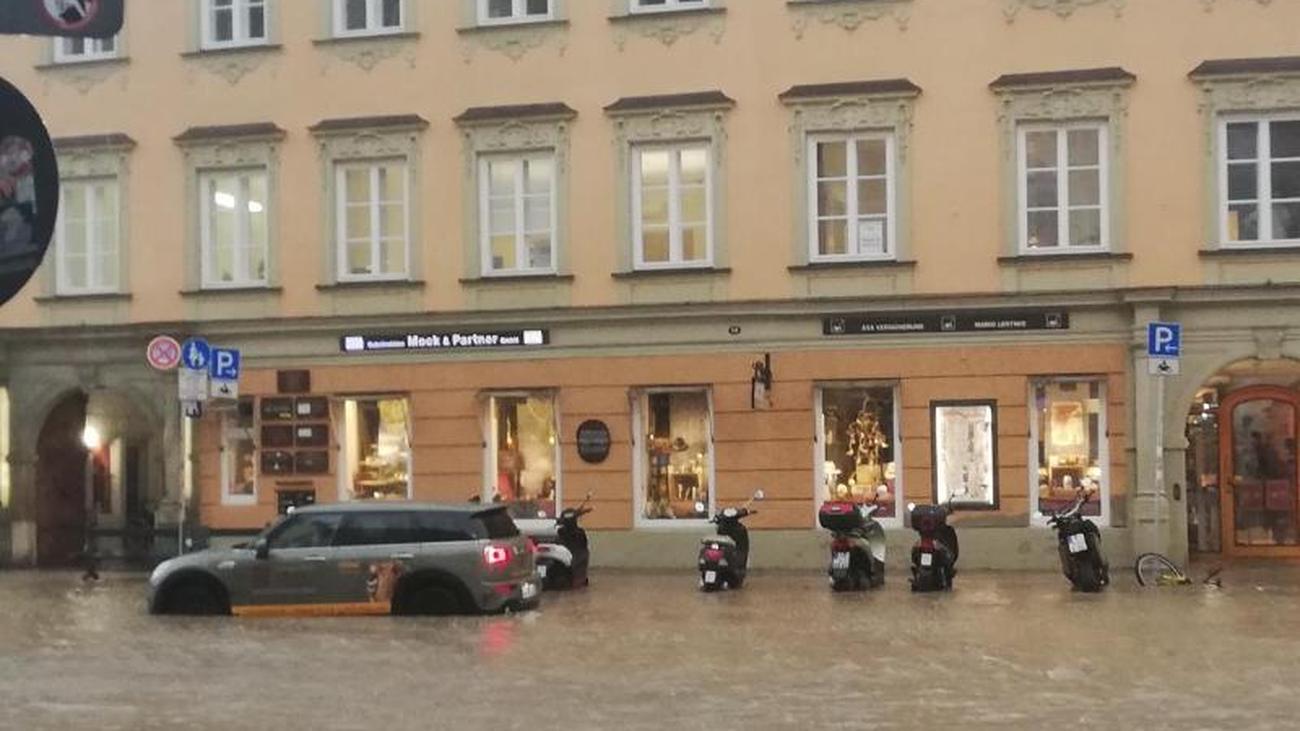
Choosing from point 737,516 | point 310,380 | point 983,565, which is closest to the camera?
point 737,516

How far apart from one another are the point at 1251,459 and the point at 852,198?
756cm

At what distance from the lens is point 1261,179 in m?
25.1

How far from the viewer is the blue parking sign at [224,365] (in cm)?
2623

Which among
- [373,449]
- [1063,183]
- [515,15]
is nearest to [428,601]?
[373,449]

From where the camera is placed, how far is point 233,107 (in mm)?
28859

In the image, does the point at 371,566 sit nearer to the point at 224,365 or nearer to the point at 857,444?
the point at 224,365

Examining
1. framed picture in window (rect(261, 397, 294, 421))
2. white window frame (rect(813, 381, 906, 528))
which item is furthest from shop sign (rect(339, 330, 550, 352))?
white window frame (rect(813, 381, 906, 528))

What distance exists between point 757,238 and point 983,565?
235 inches

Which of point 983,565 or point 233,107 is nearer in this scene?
point 983,565

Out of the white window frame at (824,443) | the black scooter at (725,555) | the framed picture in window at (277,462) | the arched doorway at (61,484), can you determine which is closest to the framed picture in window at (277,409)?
the framed picture in window at (277,462)

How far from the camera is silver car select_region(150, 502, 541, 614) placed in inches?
772

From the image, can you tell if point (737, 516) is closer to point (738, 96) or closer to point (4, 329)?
point (738, 96)

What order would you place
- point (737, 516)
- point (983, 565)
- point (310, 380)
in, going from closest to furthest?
1. point (737, 516)
2. point (983, 565)
3. point (310, 380)

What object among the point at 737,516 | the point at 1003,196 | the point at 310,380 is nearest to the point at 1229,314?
the point at 1003,196
